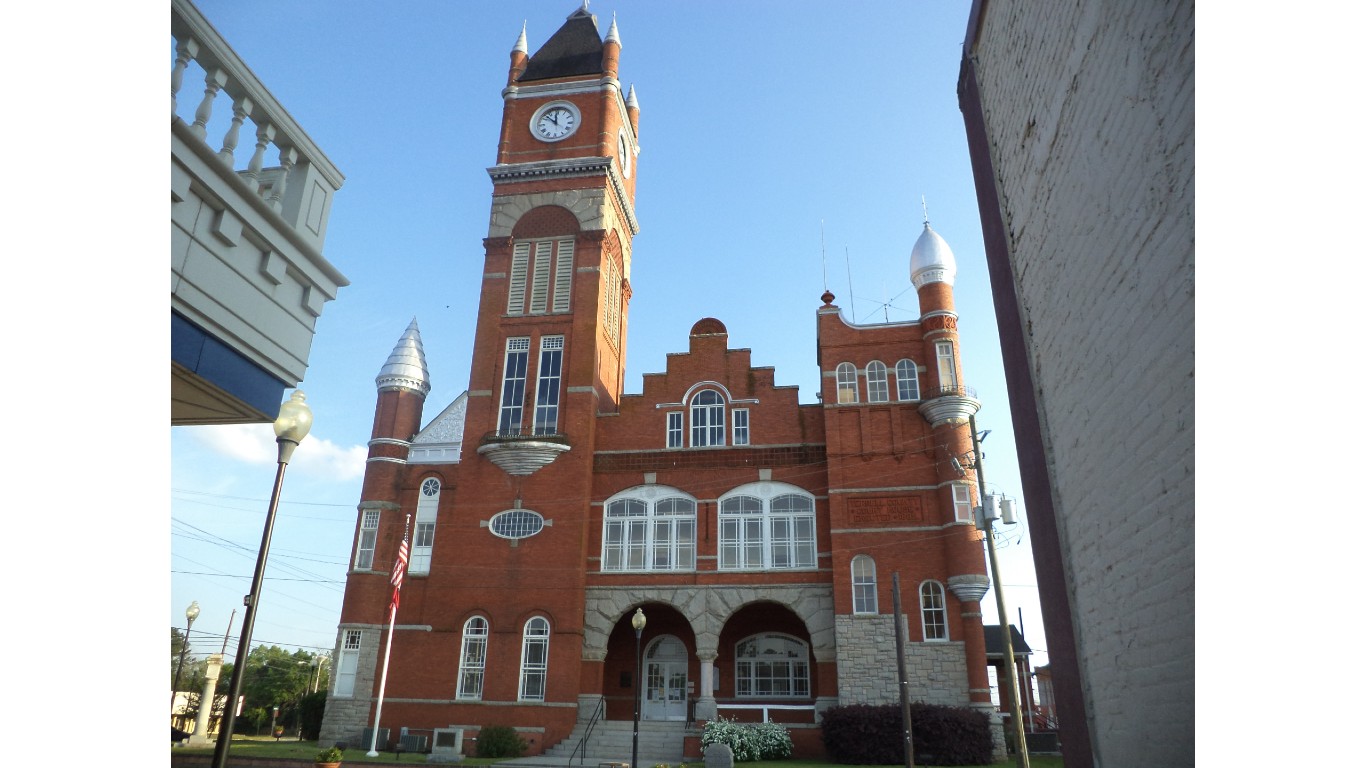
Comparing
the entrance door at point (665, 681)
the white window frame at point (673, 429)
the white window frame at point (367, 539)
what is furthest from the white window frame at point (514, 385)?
the entrance door at point (665, 681)

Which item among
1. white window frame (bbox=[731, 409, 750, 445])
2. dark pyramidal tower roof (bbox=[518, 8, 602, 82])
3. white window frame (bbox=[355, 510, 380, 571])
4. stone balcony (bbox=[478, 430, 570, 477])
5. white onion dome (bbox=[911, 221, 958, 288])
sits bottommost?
white window frame (bbox=[355, 510, 380, 571])

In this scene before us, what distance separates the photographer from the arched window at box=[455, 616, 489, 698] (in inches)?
1097

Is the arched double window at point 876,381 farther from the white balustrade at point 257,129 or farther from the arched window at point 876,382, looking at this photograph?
the white balustrade at point 257,129

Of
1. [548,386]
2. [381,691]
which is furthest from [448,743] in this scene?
[548,386]

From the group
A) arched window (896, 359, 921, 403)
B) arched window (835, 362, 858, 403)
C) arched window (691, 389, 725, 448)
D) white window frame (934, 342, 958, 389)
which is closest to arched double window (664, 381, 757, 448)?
arched window (691, 389, 725, 448)

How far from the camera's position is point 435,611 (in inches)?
1139

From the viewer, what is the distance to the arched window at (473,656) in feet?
91.4

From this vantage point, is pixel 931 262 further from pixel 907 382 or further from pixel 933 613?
pixel 933 613

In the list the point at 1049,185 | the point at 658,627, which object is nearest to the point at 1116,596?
the point at 1049,185

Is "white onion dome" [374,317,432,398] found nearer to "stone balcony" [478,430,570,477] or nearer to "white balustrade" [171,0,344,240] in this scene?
"stone balcony" [478,430,570,477]

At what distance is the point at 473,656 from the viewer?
28406mm

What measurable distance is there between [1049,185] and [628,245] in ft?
106

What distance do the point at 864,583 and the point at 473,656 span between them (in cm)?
1369

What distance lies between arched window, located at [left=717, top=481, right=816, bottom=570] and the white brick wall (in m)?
21.8
